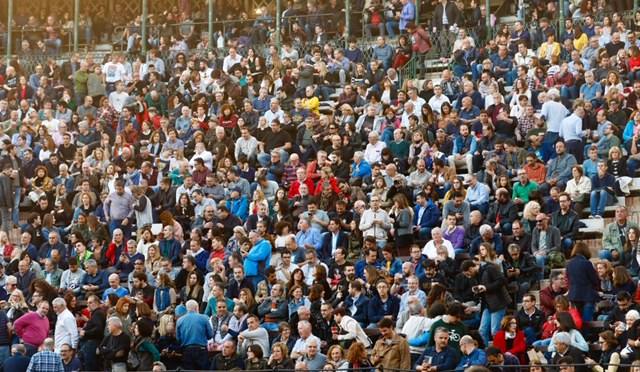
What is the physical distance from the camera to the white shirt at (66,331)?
25.4m

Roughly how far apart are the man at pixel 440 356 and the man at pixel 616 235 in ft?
12.7

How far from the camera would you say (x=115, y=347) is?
2483 centimetres

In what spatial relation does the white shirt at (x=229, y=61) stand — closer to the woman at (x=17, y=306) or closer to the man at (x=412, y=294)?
the woman at (x=17, y=306)

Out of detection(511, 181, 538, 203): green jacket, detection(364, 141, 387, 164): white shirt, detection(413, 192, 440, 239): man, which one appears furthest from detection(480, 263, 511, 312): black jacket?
detection(364, 141, 387, 164): white shirt

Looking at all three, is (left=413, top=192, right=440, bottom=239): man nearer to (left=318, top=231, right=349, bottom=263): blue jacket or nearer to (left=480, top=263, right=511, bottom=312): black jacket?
(left=318, top=231, right=349, bottom=263): blue jacket

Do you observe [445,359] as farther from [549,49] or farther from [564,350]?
[549,49]

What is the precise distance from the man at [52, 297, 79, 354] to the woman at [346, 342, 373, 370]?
4.47 meters

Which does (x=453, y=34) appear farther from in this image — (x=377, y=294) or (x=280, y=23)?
(x=377, y=294)

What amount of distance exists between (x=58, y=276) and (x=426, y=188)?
243 inches

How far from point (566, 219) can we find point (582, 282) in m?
2.37

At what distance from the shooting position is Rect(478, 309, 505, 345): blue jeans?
24391mm

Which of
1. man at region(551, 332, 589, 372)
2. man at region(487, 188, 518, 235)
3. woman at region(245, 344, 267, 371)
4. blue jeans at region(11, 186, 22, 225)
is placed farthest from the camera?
blue jeans at region(11, 186, 22, 225)

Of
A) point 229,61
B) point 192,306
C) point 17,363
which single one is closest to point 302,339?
point 192,306

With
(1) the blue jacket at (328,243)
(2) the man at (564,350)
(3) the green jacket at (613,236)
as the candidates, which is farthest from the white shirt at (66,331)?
(3) the green jacket at (613,236)
